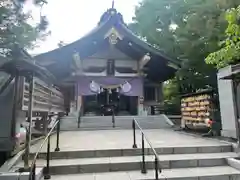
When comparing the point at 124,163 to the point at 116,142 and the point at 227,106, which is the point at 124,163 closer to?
the point at 116,142

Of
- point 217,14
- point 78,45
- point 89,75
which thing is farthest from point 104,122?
point 217,14

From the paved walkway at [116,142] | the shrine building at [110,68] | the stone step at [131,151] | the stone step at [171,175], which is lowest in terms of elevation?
the stone step at [171,175]

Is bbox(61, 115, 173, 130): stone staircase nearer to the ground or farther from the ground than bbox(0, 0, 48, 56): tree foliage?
nearer to the ground

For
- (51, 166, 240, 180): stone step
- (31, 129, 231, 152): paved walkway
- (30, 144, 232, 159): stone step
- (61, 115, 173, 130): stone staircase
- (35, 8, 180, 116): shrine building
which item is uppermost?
(35, 8, 180, 116): shrine building

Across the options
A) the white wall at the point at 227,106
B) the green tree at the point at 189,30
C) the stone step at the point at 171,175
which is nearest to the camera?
the stone step at the point at 171,175

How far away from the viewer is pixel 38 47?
1146 cm

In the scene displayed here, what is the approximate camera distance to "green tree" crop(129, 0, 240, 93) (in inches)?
347

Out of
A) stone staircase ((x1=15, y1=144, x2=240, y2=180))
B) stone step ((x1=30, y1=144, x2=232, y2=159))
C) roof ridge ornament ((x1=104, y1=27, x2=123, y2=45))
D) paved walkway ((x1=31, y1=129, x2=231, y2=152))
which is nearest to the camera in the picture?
stone staircase ((x1=15, y1=144, x2=240, y2=180))

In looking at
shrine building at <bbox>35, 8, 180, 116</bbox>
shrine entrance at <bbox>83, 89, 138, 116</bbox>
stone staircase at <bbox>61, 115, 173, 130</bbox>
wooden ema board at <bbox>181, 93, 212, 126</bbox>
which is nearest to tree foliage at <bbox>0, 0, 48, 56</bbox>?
shrine building at <bbox>35, 8, 180, 116</bbox>

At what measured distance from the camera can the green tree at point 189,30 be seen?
8.80m

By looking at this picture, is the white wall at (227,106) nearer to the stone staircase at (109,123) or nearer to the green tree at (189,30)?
the green tree at (189,30)

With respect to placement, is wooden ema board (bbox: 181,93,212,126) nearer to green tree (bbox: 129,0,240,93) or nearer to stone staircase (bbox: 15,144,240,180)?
green tree (bbox: 129,0,240,93)

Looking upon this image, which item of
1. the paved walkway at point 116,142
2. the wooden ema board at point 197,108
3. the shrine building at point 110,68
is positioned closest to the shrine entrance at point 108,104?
the shrine building at point 110,68

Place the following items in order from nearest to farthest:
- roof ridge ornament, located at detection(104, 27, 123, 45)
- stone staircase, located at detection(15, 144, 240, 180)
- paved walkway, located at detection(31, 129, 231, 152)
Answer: stone staircase, located at detection(15, 144, 240, 180), paved walkway, located at detection(31, 129, 231, 152), roof ridge ornament, located at detection(104, 27, 123, 45)
